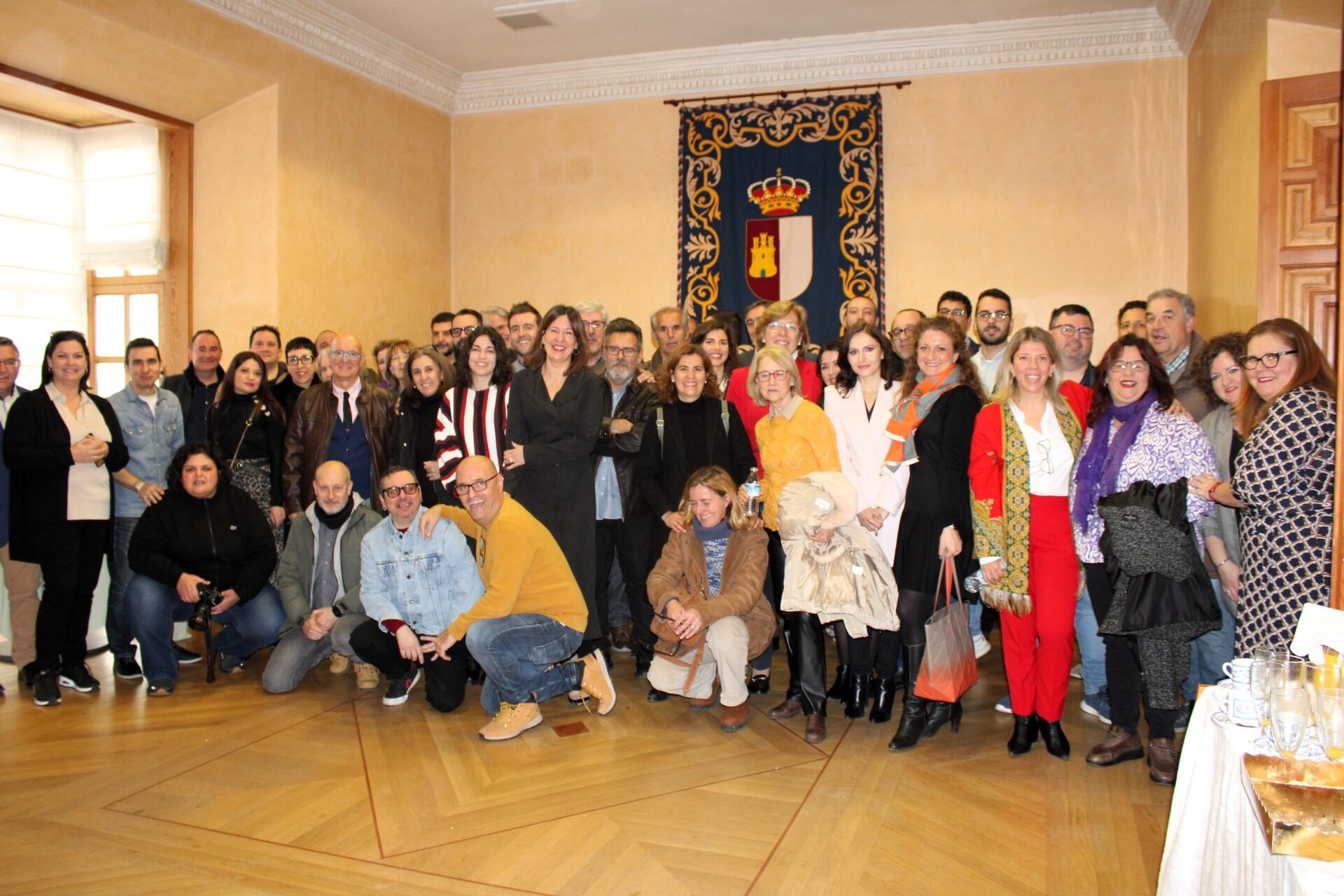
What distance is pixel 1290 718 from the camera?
1549 mm

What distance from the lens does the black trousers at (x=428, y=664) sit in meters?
4.04

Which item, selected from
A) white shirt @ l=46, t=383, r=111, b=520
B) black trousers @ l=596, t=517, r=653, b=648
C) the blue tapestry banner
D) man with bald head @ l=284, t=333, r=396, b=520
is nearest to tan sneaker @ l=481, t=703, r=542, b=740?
black trousers @ l=596, t=517, r=653, b=648

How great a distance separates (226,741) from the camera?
12.3 feet

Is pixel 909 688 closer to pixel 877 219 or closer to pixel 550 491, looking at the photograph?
pixel 550 491

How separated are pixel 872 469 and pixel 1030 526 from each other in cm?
67

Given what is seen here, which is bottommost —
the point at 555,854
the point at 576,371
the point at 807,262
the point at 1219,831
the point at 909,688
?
the point at 555,854

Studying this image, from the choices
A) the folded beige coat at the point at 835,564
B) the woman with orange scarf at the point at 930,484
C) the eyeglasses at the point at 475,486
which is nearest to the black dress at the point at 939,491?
the woman with orange scarf at the point at 930,484

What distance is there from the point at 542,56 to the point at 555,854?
664cm

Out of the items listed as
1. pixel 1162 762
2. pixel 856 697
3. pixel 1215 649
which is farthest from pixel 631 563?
pixel 1215 649

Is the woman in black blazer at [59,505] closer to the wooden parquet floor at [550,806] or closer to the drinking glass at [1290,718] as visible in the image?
the wooden parquet floor at [550,806]

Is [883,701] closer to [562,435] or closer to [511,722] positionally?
[511,722]

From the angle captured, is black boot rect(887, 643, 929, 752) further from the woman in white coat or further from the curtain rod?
the curtain rod

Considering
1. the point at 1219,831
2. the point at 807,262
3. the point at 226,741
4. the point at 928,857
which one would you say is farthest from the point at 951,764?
the point at 807,262

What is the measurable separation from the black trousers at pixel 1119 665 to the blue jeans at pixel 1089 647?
12.8 inches
